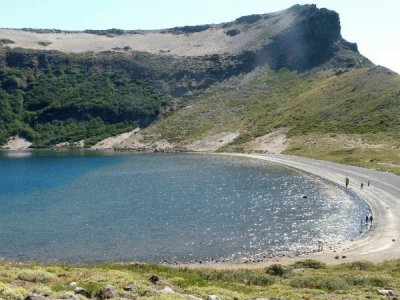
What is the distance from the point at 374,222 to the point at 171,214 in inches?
1150

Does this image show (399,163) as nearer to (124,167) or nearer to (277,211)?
(277,211)

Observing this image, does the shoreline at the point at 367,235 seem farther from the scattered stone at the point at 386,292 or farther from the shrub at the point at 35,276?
the shrub at the point at 35,276

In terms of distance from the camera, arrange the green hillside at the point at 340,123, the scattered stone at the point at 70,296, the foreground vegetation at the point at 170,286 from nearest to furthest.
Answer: the scattered stone at the point at 70,296, the foreground vegetation at the point at 170,286, the green hillside at the point at 340,123

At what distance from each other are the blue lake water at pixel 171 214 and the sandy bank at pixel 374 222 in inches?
105

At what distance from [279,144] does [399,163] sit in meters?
57.4

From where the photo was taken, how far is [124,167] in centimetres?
13138

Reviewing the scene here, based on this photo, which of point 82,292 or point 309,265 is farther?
point 309,265

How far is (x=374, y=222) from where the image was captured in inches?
2388

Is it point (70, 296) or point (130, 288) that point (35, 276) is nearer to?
point (130, 288)

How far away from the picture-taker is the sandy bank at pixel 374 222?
4599cm

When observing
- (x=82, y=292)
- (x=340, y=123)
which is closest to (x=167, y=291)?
(x=82, y=292)

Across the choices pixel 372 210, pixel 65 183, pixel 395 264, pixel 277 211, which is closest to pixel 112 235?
pixel 277 211

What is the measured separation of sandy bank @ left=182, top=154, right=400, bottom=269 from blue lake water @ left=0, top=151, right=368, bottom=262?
2.67 metres

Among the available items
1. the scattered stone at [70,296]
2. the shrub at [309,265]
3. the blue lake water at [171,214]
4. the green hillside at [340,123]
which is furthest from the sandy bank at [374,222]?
the scattered stone at [70,296]
